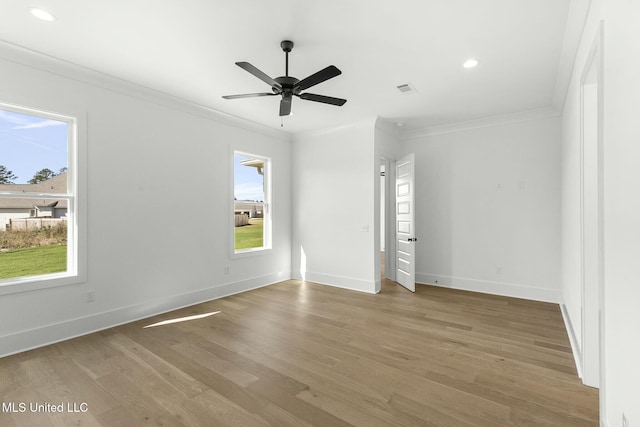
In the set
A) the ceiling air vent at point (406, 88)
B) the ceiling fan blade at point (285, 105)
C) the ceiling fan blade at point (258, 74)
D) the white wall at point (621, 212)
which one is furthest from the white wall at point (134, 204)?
the white wall at point (621, 212)

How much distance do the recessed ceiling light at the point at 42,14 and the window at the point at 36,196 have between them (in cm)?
105

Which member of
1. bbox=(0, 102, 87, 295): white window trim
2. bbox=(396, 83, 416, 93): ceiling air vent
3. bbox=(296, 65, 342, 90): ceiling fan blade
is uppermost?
bbox=(396, 83, 416, 93): ceiling air vent

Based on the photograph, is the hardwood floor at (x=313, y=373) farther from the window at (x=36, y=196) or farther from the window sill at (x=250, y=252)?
the window sill at (x=250, y=252)

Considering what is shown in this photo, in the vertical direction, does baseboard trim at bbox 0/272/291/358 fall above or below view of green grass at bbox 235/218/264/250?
below

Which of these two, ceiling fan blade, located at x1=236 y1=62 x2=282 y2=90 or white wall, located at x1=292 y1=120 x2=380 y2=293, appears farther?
white wall, located at x1=292 y1=120 x2=380 y2=293

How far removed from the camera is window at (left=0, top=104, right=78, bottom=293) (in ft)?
9.36

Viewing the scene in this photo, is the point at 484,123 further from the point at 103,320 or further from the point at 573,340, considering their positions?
the point at 103,320

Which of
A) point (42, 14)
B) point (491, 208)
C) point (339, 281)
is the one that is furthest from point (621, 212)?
point (339, 281)

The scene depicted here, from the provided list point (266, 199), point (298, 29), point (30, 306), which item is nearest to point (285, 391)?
point (30, 306)

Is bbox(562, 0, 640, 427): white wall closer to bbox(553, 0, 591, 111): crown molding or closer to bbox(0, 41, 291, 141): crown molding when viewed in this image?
bbox(553, 0, 591, 111): crown molding

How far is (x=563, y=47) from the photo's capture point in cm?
263

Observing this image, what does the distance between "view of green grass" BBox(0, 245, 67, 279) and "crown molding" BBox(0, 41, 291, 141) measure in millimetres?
1814

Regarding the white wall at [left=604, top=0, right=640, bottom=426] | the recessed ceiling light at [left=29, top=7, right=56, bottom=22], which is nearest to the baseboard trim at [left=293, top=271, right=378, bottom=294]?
the white wall at [left=604, top=0, right=640, bottom=426]

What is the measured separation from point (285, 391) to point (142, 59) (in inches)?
130
